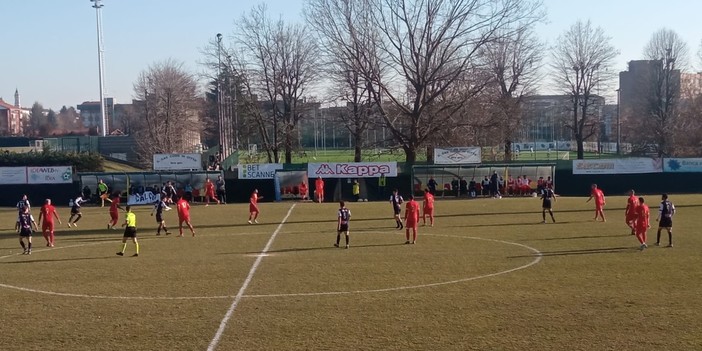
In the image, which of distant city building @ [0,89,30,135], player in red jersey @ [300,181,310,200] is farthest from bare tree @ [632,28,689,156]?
distant city building @ [0,89,30,135]

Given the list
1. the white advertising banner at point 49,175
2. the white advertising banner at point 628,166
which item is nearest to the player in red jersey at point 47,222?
the white advertising banner at point 49,175

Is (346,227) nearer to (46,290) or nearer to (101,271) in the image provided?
(101,271)

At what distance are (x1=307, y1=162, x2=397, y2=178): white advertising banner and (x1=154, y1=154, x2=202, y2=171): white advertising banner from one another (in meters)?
8.17

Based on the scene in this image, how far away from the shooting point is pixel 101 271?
62.5ft

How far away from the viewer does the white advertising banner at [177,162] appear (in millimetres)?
47188

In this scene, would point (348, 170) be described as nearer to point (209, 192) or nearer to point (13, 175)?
point (209, 192)

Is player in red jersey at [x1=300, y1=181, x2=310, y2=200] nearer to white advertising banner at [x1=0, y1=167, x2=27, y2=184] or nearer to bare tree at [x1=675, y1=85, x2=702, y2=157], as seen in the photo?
white advertising banner at [x1=0, y1=167, x2=27, y2=184]

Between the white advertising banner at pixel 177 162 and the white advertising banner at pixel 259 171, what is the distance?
3.22m

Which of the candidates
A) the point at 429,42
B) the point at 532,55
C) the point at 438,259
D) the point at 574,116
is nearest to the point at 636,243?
the point at 438,259

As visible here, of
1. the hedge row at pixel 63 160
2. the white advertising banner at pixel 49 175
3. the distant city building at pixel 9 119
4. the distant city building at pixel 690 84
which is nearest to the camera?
the white advertising banner at pixel 49 175

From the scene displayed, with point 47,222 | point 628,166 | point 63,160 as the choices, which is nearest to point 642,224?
point 47,222

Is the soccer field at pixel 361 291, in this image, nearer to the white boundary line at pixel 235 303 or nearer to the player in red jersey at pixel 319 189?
the white boundary line at pixel 235 303

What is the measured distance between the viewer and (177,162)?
47.3 metres

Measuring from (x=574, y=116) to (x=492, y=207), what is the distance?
3561cm
